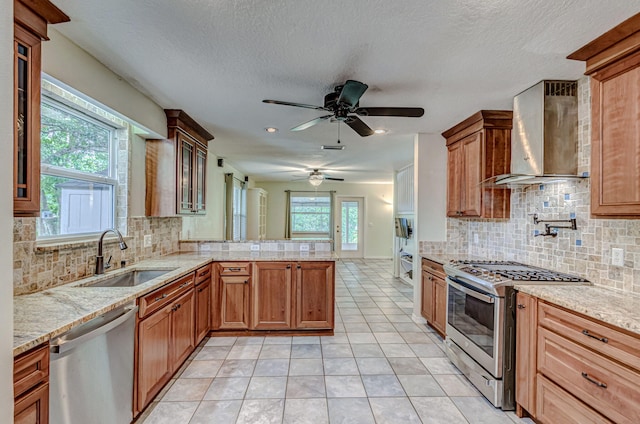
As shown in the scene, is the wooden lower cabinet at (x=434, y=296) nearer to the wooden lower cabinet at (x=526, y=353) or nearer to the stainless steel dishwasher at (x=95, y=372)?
the wooden lower cabinet at (x=526, y=353)

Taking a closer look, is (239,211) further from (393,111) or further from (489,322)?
(489,322)

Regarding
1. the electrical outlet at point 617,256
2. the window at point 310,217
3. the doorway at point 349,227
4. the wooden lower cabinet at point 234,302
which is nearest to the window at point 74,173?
the wooden lower cabinet at point 234,302

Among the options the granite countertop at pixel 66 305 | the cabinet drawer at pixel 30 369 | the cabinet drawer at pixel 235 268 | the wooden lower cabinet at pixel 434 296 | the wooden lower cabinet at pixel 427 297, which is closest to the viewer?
the cabinet drawer at pixel 30 369

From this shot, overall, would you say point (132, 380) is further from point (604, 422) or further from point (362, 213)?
point (362, 213)

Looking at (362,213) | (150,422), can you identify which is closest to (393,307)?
(150,422)

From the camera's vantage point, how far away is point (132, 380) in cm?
188

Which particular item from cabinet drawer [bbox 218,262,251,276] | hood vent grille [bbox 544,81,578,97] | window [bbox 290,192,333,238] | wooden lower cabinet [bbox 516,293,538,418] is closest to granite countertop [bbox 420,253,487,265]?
wooden lower cabinet [bbox 516,293,538,418]

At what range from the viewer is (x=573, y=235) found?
2.41m

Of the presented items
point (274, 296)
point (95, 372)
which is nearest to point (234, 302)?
point (274, 296)

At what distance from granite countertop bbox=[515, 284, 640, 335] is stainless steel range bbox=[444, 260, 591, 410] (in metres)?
0.12

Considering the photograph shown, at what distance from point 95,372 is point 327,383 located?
1611mm

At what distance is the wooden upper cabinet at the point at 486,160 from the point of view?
10.1ft

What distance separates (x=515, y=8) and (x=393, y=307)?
3.87m

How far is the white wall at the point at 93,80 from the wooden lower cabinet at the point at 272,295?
70.7 inches
